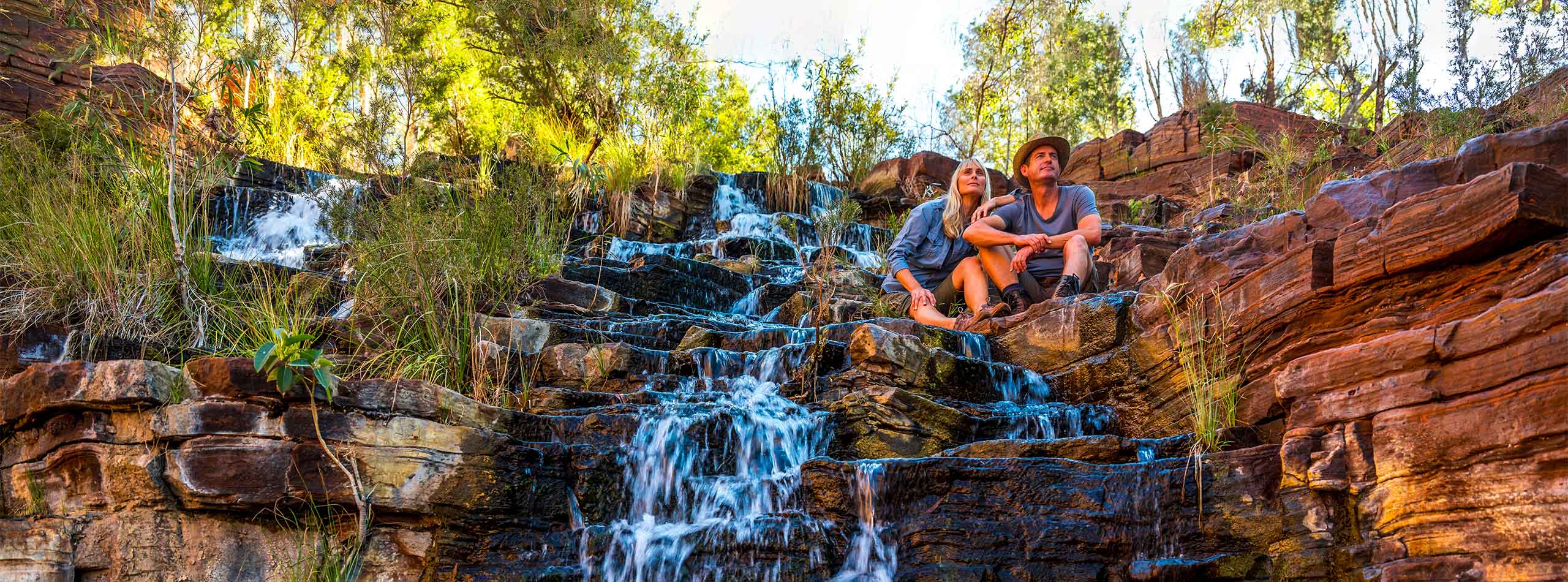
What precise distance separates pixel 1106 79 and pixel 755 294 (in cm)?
1384

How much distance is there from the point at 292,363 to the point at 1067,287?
14.0 feet

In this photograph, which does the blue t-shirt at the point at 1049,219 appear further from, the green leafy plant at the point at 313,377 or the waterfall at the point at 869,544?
the green leafy plant at the point at 313,377

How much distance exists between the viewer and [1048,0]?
17453 mm

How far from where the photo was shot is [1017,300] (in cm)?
660

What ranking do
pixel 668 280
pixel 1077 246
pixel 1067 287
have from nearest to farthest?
pixel 1067 287
pixel 1077 246
pixel 668 280

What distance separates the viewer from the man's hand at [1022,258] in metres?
6.43

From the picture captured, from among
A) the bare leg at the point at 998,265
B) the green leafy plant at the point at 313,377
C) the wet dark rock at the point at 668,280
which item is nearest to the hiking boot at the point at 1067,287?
the bare leg at the point at 998,265

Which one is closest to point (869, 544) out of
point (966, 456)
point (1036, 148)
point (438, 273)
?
point (966, 456)

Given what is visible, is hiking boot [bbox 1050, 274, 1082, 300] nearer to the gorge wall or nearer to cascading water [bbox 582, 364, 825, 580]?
the gorge wall

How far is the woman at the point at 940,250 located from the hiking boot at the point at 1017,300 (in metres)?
0.24

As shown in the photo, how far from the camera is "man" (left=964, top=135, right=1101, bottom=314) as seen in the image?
6.50 meters

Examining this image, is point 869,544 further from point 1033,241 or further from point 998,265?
point 998,265

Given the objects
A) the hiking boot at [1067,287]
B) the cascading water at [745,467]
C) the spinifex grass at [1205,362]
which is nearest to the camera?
the cascading water at [745,467]

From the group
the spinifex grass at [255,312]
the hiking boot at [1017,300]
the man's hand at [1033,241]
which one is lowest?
the spinifex grass at [255,312]
